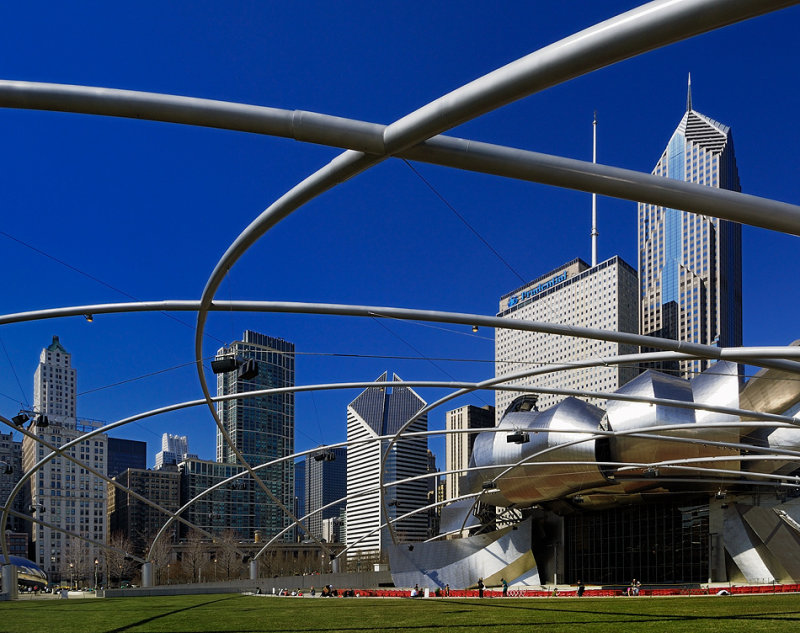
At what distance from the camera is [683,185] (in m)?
8.33

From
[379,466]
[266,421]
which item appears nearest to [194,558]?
[266,421]

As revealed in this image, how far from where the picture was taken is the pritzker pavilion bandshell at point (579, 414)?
7309 millimetres

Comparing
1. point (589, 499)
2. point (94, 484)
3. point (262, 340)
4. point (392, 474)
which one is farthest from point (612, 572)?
point (94, 484)

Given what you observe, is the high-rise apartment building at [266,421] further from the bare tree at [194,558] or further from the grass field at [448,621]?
the grass field at [448,621]

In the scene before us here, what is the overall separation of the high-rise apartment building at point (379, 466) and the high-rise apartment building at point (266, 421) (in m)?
10.1

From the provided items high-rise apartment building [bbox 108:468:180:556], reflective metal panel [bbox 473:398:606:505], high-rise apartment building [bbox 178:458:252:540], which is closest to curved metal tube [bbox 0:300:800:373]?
reflective metal panel [bbox 473:398:606:505]

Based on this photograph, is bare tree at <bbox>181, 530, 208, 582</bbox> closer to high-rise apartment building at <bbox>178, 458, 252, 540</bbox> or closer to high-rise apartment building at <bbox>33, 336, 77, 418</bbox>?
high-rise apartment building at <bbox>178, 458, 252, 540</bbox>

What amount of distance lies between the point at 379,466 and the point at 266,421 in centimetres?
7245

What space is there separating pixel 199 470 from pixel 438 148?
17817 centimetres

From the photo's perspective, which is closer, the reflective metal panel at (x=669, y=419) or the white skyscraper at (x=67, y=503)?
the reflective metal panel at (x=669, y=419)

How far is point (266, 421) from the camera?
128500mm

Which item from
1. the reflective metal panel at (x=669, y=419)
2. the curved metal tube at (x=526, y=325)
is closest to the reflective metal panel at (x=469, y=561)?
the reflective metal panel at (x=669, y=419)

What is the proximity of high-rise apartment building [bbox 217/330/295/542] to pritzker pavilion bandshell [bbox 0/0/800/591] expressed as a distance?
23.0m

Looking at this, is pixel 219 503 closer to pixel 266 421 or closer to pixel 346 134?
pixel 266 421
